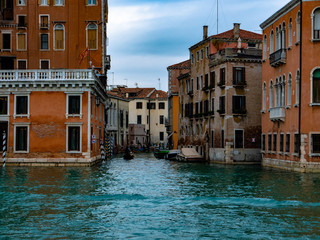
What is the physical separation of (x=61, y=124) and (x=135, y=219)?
21019 mm

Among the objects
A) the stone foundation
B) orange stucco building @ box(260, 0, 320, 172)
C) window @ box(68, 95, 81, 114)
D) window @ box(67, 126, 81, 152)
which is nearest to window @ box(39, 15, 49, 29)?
window @ box(68, 95, 81, 114)

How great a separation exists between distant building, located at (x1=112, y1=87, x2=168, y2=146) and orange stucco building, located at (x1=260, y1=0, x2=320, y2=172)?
49.0 metres

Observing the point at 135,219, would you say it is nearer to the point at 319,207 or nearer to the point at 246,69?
the point at 319,207

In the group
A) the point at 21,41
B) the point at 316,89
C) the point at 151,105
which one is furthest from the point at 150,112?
the point at 316,89

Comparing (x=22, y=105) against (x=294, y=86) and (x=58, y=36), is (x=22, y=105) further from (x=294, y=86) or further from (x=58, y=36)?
(x=294, y=86)

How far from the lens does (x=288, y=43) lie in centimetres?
3127

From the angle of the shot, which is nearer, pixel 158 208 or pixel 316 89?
pixel 158 208

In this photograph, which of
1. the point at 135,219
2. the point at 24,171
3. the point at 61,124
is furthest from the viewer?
the point at 61,124

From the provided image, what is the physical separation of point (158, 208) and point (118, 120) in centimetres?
5339

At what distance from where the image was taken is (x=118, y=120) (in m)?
69.4

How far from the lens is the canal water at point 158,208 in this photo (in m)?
12.8

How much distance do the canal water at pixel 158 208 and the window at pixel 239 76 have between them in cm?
1564

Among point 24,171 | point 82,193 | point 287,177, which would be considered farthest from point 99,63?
point 82,193

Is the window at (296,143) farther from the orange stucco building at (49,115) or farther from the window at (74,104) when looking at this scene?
the window at (74,104)
